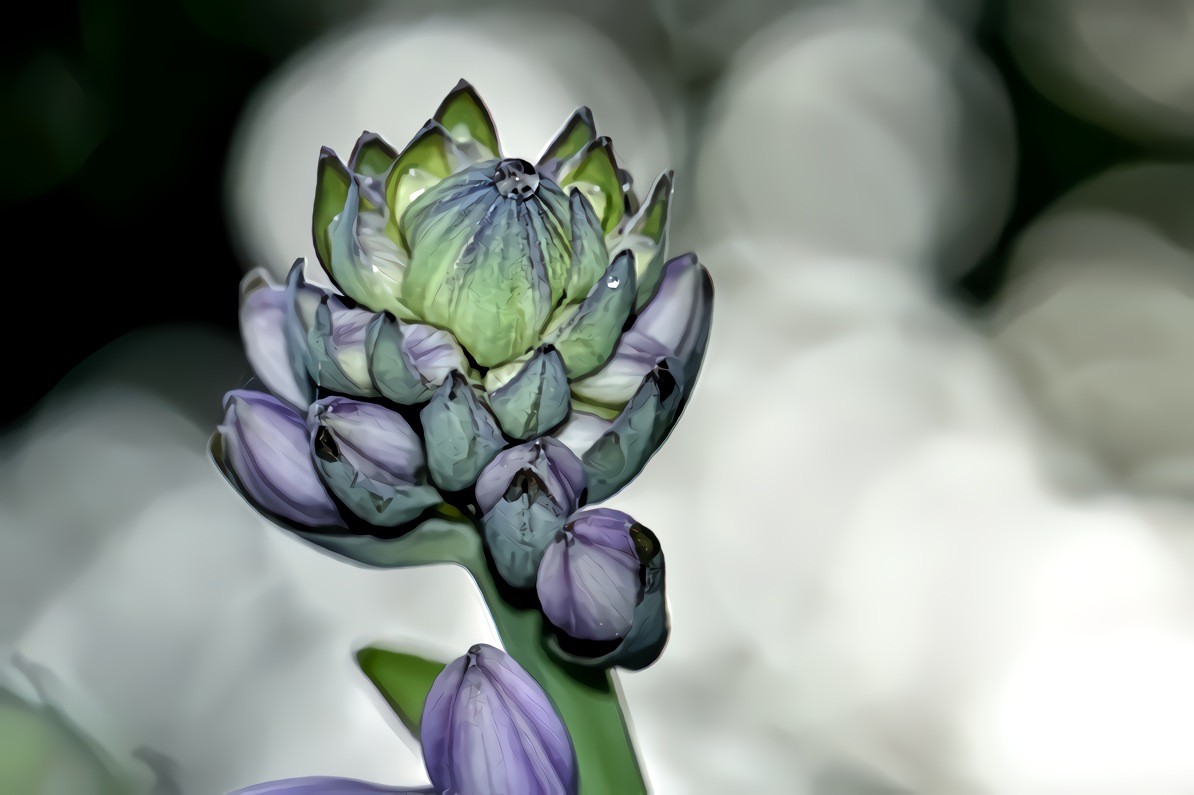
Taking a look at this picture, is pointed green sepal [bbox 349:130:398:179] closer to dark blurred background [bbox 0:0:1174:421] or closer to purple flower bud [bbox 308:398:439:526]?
purple flower bud [bbox 308:398:439:526]

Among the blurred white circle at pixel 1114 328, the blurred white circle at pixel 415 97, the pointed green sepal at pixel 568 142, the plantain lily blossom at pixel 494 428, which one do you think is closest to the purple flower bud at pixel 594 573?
the plantain lily blossom at pixel 494 428

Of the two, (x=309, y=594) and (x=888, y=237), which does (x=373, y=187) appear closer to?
(x=309, y=594)

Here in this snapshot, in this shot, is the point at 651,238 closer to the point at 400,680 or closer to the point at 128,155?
the point at 400,680

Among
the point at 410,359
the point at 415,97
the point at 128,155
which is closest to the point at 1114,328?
the point at 415,97

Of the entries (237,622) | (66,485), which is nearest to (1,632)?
(237,622)

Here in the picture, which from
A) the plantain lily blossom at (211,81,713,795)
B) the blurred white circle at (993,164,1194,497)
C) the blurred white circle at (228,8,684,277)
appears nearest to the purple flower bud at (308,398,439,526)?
the plantain lily blossom at (211,81,713,795)

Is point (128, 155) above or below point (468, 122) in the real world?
above

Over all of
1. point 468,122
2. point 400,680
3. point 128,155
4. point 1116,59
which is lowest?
point 400,680
